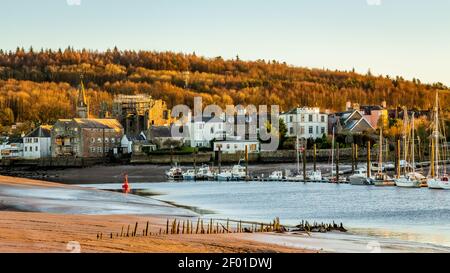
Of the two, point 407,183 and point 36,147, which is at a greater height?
point 36,147

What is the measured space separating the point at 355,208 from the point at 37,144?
281 ft

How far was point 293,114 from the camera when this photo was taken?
4542 inches

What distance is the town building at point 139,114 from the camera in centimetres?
12538

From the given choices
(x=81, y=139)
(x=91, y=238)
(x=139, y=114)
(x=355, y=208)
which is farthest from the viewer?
(x=139, y=114)

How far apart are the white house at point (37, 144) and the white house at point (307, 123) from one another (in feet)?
119

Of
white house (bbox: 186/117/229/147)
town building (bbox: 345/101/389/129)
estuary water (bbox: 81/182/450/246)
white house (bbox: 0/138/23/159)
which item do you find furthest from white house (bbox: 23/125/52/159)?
estuary water (bbox: 81/182/450/246)

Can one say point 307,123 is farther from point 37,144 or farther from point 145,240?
point 145,240

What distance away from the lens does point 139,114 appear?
422ft

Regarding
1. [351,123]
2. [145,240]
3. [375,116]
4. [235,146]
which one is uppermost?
[375,116]

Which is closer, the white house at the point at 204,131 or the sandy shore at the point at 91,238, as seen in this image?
the sandy shore at the point at 91,238

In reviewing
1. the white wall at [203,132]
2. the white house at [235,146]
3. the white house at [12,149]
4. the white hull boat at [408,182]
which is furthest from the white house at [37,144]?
the white hull boat at [408,182]

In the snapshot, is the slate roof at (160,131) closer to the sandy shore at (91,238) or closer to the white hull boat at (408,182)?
the white hull boat at (408,182)

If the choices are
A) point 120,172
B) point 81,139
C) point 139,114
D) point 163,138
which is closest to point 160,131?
point 163,138

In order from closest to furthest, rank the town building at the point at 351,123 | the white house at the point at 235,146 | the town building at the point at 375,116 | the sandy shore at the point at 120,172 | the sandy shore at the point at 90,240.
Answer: the sandy shore at the point at 90,240, the sandy shore at the point at 120,172, the white house at the point at 235,146, the town building at the point at 351,123, the town building at the point at 375,116
